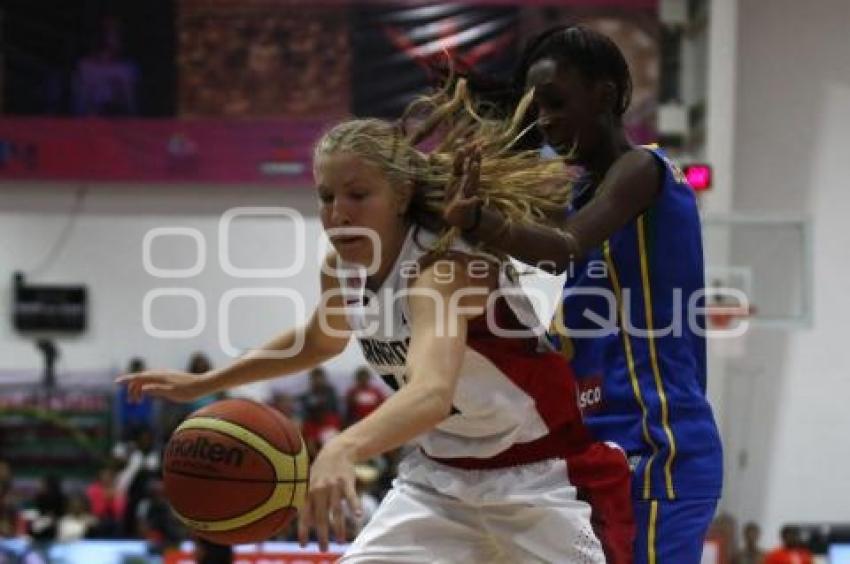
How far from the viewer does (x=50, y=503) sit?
13.1m

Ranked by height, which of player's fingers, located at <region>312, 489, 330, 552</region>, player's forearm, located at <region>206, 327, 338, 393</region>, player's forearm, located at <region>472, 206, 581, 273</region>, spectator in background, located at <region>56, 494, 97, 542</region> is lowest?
spectator in background, located at <region>56, 494, 97, 542</region>

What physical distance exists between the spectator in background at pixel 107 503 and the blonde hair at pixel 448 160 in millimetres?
8977

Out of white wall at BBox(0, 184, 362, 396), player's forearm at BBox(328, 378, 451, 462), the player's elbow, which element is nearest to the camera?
player's forearm at BBox(328, 378, 451, 462)

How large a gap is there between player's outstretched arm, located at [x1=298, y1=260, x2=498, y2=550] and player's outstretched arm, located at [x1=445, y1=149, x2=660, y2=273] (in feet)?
0.33

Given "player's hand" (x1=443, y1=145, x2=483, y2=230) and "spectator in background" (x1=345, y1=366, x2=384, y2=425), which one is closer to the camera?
"player's hand" (x1=443, y1=145, x2=483, y2=230)

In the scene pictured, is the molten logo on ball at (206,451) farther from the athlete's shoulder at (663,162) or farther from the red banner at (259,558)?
the red banner at (259,558)

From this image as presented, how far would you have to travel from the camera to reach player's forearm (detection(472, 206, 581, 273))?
3.26 m

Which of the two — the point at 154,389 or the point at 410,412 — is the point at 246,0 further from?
the point at 410,412

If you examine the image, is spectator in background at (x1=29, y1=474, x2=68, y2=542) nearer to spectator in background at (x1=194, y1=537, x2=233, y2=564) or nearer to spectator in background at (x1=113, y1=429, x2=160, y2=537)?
spectator in background at (x1=113, y1=429, x2=160, y2=537)

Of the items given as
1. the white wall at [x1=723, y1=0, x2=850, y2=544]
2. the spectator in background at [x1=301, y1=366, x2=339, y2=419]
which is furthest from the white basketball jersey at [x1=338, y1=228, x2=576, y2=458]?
the white wall at [x1=723, y1=0, x2=850, y2=544]

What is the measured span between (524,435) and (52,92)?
11.5 meters

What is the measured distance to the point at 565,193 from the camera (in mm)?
3617

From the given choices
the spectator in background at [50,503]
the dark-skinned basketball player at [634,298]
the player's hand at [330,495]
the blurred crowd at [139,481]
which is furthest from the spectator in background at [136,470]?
the player's hand at [330,495]

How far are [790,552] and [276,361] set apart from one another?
9.07 metres
